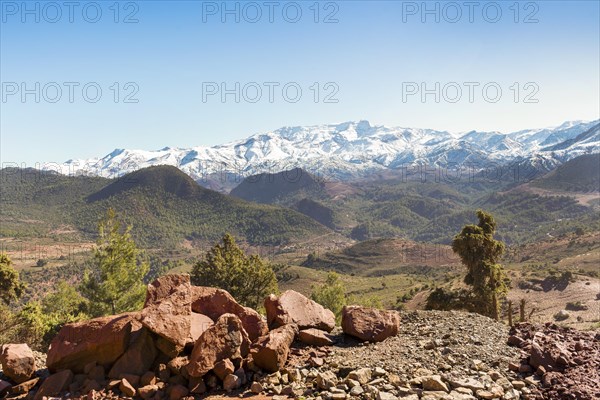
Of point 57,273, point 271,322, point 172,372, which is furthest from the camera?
point 57,273

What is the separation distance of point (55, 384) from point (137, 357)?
9.27 feet

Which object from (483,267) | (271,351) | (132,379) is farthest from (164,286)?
(483,267)

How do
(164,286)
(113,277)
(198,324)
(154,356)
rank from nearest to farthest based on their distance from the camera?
(154,356)
(198,324)
(164,286)
(113,277)

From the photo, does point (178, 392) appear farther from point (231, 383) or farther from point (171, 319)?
point (171, 319)

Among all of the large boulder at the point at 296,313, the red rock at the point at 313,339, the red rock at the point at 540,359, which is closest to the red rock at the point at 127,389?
the large boulder at the point at 296,313

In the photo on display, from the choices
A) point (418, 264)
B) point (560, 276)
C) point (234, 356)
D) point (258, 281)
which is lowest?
point (418, 264)

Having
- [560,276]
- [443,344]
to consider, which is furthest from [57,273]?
[443,344]

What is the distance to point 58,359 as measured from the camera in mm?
14547

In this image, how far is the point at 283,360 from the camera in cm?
1408

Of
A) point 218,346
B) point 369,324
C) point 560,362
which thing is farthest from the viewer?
point 369,324

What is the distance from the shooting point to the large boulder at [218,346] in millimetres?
13172

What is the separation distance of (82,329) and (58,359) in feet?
3.99

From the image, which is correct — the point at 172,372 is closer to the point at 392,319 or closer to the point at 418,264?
the point at 392,319

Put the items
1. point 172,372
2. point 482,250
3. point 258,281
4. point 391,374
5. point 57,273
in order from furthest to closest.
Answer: point 57,273
point 258,281
point 482,250
point 172,372
point 391,374
